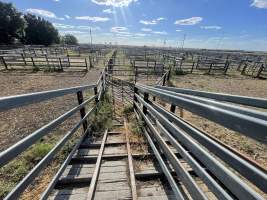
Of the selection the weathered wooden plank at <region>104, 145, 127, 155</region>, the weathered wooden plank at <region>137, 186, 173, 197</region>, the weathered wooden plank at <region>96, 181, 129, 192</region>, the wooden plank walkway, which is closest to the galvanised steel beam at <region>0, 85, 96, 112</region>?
the wooden plank walkway

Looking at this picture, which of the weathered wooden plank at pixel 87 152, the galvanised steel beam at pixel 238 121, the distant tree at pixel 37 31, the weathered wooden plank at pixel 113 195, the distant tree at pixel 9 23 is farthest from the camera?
the distant tree at pixel 37 31

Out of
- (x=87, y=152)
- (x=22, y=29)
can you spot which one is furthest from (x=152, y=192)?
(x=22, y=29)

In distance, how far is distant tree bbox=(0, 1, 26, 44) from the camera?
45.8m

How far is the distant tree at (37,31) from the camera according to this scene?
5947cm

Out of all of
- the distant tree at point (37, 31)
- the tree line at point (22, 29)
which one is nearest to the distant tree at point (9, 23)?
the tree line at point (22, 29)

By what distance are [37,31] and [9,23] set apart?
14.3 m

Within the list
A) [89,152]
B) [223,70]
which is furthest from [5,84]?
[223,70]

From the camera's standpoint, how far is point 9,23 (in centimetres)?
Answer: 4659

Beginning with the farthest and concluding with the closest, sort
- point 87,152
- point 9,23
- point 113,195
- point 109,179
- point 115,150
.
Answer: point 9,23, point 115,150, point 87,152, point 109,179, point 113,195

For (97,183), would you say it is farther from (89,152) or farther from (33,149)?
(33,149)

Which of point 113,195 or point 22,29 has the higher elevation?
point 22,29

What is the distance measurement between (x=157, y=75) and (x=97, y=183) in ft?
47.1

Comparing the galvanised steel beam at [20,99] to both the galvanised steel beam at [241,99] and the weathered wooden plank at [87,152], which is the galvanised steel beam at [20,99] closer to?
the weathered wooden plank at [87,152]

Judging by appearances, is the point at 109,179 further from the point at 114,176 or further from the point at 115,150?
the point at 115,150
